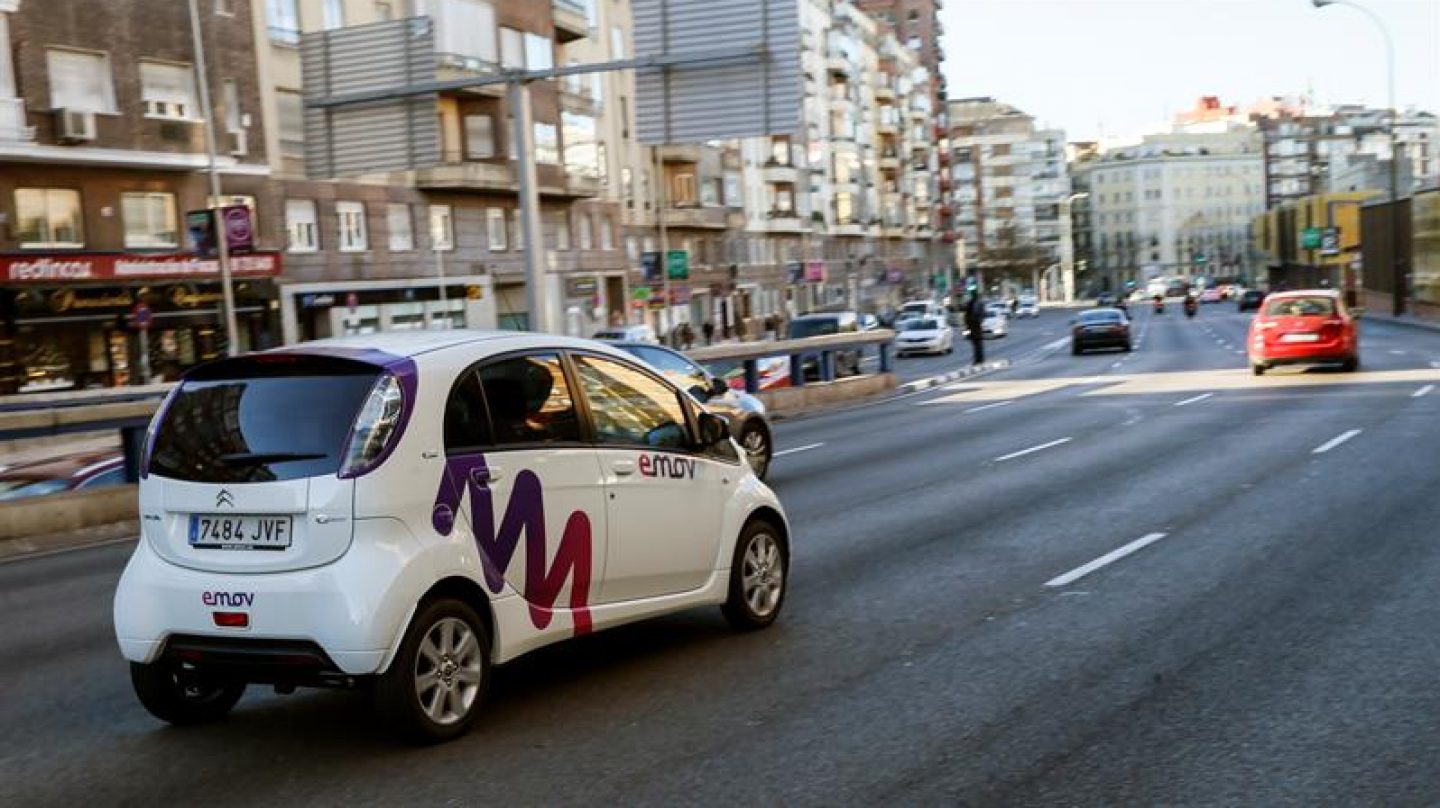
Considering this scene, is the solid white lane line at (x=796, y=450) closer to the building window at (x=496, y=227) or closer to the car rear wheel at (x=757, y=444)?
the car rear wheel at (x=757, y=444)

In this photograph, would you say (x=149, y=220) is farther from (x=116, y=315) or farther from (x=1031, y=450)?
(x=1031, y=450)

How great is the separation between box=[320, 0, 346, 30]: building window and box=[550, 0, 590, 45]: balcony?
11468 millimetres

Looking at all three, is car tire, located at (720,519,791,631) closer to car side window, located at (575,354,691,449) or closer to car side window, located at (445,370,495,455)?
car side window, located at (575,354,691,449)

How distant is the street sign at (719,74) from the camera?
2084cm

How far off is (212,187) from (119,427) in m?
23.9

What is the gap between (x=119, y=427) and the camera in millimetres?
14711

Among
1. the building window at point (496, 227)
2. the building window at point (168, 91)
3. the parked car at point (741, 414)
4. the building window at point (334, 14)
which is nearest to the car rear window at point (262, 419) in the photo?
the parked car at point (741, 414)

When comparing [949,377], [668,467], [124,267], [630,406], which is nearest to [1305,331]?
[949,377]

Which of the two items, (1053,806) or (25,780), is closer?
(1053,806)

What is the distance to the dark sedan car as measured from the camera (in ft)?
161

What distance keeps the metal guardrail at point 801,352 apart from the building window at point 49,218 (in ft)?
50.6

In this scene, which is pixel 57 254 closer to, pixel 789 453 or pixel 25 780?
pixel 789 453

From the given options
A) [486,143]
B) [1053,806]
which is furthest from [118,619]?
[486,143]

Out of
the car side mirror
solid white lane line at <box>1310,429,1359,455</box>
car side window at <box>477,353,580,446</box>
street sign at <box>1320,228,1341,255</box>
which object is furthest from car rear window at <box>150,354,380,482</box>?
street sign at <box>1320,228,1341,255</box>
